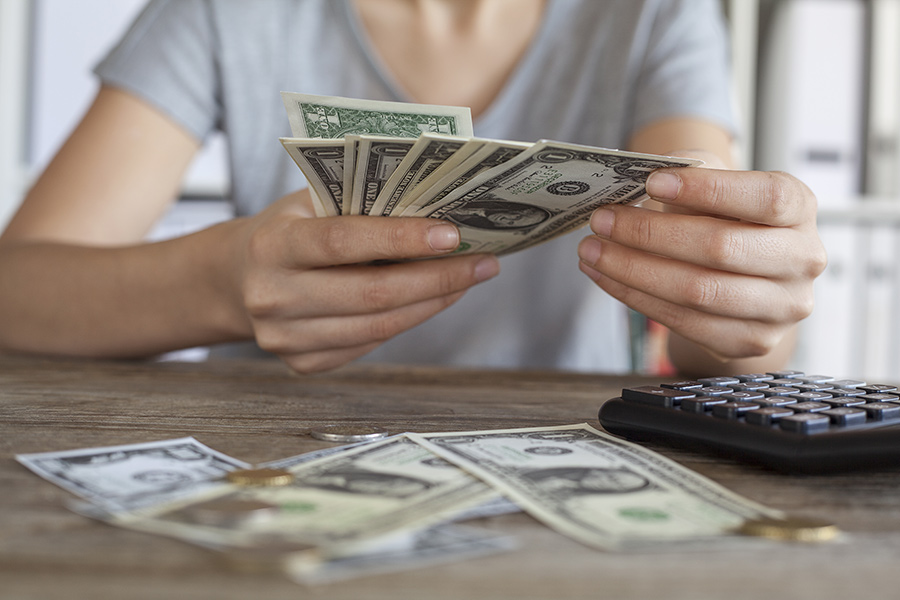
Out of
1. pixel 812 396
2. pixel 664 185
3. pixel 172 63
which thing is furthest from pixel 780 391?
pixel 172 63

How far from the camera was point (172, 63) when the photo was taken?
3.35 feet

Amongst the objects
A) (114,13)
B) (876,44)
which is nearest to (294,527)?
(876,44)

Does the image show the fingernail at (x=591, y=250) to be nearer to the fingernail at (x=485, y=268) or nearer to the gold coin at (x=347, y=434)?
the fingernail at (x=485, y=268)

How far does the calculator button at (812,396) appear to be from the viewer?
37 centimetres

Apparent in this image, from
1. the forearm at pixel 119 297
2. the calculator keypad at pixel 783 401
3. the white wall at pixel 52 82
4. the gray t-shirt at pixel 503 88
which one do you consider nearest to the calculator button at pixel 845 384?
the calculator keypad at pixel 783 401

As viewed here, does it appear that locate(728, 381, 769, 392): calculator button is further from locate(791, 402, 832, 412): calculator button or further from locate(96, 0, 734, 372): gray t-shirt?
locate(96, 0, 734, 372): gray t-shirt

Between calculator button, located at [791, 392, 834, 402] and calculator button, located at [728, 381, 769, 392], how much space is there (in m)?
0.02

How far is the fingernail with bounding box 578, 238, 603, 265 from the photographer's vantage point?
0.51 meters

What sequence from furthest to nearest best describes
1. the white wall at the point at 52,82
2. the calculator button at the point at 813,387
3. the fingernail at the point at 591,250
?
the white wall at the point at 52,82 < the fingernail at the point at 591,250 < the calculator button at the point at 813,387

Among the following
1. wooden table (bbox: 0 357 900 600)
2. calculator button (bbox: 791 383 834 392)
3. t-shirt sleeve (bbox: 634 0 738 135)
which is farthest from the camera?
t-shirt sleeve (bbox: 634 0 738 135)

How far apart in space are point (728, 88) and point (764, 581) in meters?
1.01

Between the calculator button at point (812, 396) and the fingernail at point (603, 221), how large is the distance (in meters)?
0.16

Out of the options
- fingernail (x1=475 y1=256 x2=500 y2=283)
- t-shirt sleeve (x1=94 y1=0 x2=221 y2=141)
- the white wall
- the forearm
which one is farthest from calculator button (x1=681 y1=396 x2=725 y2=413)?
the white wall

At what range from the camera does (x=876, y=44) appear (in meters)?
1.73
